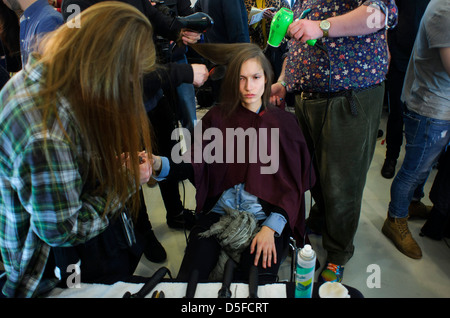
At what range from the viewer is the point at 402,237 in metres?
1.81

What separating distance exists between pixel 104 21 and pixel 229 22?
140 centimetres

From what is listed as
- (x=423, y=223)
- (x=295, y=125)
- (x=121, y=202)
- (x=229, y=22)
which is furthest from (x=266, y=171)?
(x=423, y=223)

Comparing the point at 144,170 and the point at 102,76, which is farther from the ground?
the point at 102,76

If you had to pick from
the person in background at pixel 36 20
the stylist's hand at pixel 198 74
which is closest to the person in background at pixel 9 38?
the person in background at pixel 36 20

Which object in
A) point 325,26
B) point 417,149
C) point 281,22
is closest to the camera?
point 325,26

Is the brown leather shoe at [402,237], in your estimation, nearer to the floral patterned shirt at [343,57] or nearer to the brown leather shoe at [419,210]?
the brown leather shoe at [419,210]

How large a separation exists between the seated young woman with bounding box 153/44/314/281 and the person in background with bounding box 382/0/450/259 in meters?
0.61

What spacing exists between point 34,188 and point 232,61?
930 millimetres

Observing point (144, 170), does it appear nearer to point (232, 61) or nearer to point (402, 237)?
point (232, 61)

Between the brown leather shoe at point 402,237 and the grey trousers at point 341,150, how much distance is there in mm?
374

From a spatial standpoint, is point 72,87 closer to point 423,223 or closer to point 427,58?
point 427,58

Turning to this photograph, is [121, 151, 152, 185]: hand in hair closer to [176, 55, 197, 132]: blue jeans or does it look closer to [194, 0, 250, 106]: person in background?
[176, 55, 197, 132]: blue jeans

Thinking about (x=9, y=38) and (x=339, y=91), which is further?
(x=9, y=38)

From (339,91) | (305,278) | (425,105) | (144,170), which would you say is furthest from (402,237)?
(144,170)
